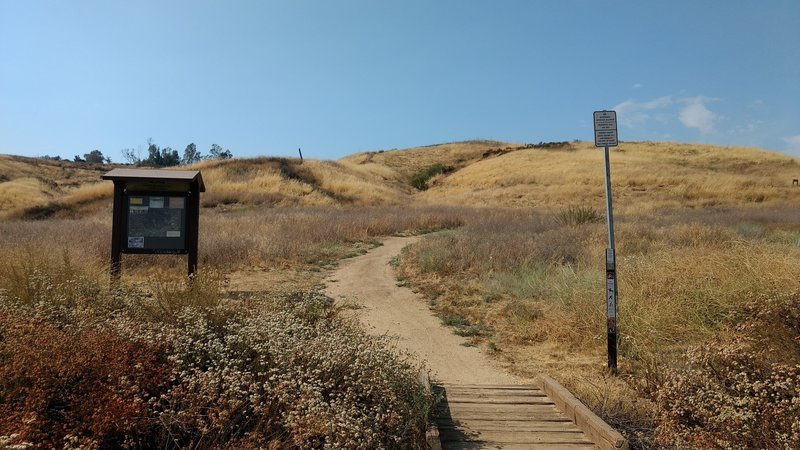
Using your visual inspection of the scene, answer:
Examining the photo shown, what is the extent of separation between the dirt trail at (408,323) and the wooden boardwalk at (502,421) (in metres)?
0.61

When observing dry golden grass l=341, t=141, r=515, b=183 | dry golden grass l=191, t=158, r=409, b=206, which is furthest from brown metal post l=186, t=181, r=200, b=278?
dry golden grass l=341, t=141, r=515, b=183

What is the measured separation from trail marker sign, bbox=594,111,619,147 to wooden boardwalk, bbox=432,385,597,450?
10.5ft

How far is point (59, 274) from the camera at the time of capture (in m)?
6.44

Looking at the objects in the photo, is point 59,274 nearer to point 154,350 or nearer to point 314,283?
point 154,350

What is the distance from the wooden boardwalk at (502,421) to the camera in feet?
13.8

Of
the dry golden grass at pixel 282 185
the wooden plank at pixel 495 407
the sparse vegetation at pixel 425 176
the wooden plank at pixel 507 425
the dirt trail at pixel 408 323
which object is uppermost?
the sparse vegetation at pixel 425 176

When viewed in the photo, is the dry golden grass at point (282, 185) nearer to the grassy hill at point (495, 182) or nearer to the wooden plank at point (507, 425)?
the grassy hill at point (495, 182)

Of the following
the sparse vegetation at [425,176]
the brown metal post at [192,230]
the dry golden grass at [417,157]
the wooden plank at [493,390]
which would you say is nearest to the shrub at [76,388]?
the wooden plank at [493,390]

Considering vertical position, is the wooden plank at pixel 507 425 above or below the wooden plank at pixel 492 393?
below

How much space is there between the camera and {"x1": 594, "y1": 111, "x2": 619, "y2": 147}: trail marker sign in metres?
6.26

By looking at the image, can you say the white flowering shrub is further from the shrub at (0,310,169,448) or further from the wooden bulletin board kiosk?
the wooden bulletin board kiosk

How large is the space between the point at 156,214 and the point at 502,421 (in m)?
7.55

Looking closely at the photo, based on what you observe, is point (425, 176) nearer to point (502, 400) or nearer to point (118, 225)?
point (118, 225)

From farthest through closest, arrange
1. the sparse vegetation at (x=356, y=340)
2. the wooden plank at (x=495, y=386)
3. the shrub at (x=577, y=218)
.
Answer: the shrub at (x=577, y=218), the wooden plank at (x=495, y=386), the sparse vegetation at (x=356, y=340)
